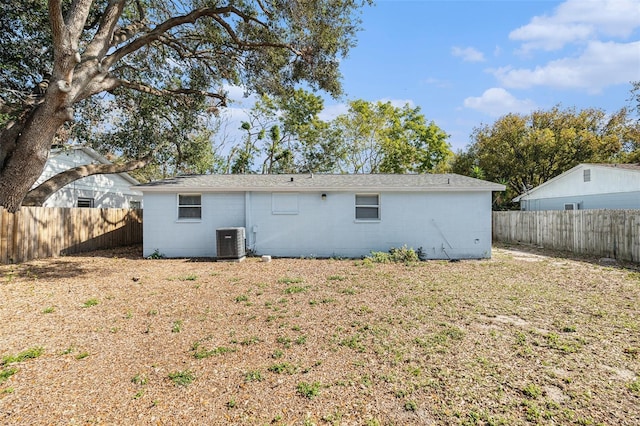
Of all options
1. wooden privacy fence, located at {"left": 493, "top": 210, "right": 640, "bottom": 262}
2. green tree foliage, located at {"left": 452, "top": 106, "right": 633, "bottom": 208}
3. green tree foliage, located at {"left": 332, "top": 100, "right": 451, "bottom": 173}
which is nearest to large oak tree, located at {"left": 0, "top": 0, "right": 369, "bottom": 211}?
wooden privacy fence, located at {"left": 493, "top": 210, "right": 640, "bottom": 262}

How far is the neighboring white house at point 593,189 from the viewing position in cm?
1353

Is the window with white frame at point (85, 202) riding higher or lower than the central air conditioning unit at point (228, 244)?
higher

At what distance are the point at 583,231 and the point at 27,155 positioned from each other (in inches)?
725

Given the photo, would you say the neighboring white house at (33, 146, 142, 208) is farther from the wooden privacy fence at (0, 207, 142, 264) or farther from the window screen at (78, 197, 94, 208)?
the wooden privacy fence at (0, 207, 142, 264)

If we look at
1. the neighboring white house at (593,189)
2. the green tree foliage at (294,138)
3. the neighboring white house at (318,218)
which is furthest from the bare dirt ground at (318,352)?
the green tree foliage at (294,138)

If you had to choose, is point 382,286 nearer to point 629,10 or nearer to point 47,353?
point 47,353

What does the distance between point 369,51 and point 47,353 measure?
1243 centimetres

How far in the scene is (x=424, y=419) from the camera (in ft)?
8.52

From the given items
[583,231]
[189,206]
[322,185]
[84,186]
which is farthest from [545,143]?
→ [84,186]

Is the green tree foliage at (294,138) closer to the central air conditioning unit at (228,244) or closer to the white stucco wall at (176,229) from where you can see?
the white stucco wall at (176,229)

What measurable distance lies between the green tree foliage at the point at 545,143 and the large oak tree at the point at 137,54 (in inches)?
711

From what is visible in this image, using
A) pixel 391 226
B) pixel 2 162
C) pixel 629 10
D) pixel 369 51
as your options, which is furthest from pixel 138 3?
pixel 629 10

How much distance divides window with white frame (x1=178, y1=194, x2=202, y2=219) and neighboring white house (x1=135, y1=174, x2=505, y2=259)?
0.03 meters

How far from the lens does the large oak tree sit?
8.44 metres
